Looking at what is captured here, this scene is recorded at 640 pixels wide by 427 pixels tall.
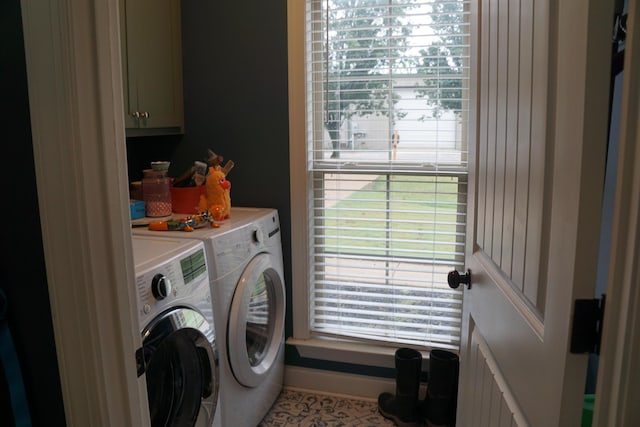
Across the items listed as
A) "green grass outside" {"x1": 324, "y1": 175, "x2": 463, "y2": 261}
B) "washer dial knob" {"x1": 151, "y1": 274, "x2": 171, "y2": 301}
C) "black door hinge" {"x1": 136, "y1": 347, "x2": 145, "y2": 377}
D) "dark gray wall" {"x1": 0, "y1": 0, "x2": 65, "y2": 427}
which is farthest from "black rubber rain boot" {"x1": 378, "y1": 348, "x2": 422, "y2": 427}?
"dark gray wall" {"x1": 0, "y1": 0, "x2": 65, "y2": 427}

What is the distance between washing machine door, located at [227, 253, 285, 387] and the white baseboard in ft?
0.93

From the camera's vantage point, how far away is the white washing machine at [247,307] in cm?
192

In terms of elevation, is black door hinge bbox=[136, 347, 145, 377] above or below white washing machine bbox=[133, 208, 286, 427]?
above

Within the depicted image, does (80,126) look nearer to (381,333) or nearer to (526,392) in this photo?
(526,392)

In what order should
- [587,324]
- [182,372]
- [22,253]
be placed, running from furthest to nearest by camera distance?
[182,372], [22,253], [587,324]

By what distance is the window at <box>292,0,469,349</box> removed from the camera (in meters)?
2.35

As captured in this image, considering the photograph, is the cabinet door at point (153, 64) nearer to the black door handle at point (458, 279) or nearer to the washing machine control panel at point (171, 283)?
the washing machine control panel at point (171, 283)

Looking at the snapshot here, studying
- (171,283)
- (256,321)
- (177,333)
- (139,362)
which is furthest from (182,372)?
(139,362)

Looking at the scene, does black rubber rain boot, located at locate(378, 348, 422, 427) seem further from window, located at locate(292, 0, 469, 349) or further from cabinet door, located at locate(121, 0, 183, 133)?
cabinet door, located at locate(121, 0, 183, 133)

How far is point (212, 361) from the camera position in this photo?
1766mm

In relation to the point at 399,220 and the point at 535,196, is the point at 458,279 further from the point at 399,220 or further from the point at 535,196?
the point at 399,220

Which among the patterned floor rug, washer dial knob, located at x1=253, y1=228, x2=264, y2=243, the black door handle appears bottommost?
the patterned floor rug

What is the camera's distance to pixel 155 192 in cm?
230

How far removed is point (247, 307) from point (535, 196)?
4.62 feet
